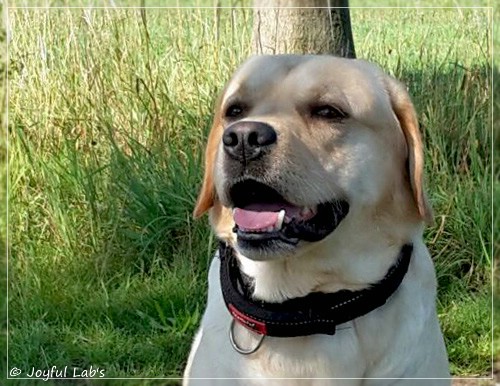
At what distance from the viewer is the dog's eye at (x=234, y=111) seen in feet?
8.86

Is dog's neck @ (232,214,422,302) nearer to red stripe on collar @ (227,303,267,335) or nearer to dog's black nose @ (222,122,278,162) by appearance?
red stripe on collar @ (227,303,267,335)

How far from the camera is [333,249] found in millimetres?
2623

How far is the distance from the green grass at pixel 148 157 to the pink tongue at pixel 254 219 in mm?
1394

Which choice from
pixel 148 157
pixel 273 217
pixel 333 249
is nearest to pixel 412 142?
pixel 333 249

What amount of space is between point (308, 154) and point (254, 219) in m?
0.22

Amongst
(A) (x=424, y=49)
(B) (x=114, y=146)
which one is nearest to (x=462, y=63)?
(A) (x=424, y=49)

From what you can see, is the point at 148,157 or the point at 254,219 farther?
the point at 148,157

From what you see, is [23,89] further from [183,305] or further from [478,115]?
[478,115]

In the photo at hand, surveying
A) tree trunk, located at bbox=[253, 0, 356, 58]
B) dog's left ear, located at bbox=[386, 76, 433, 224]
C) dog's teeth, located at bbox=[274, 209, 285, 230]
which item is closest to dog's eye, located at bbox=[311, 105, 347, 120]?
dog's left ear, located at bbox=[386, 76, 433, 224]

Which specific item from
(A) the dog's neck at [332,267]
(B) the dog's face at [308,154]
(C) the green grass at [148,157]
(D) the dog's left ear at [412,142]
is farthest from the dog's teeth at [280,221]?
(C) the green grass at [148,157]

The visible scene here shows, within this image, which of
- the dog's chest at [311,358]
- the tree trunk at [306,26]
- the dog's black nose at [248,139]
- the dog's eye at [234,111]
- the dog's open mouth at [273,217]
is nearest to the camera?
the dog's black nose at [248,139]

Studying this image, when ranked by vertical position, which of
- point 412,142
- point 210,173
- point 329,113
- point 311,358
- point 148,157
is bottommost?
point 148,157

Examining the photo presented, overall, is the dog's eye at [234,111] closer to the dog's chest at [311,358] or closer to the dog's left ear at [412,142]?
the dog's left ear at [412,142]

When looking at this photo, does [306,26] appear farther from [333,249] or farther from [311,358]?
[311,358]
